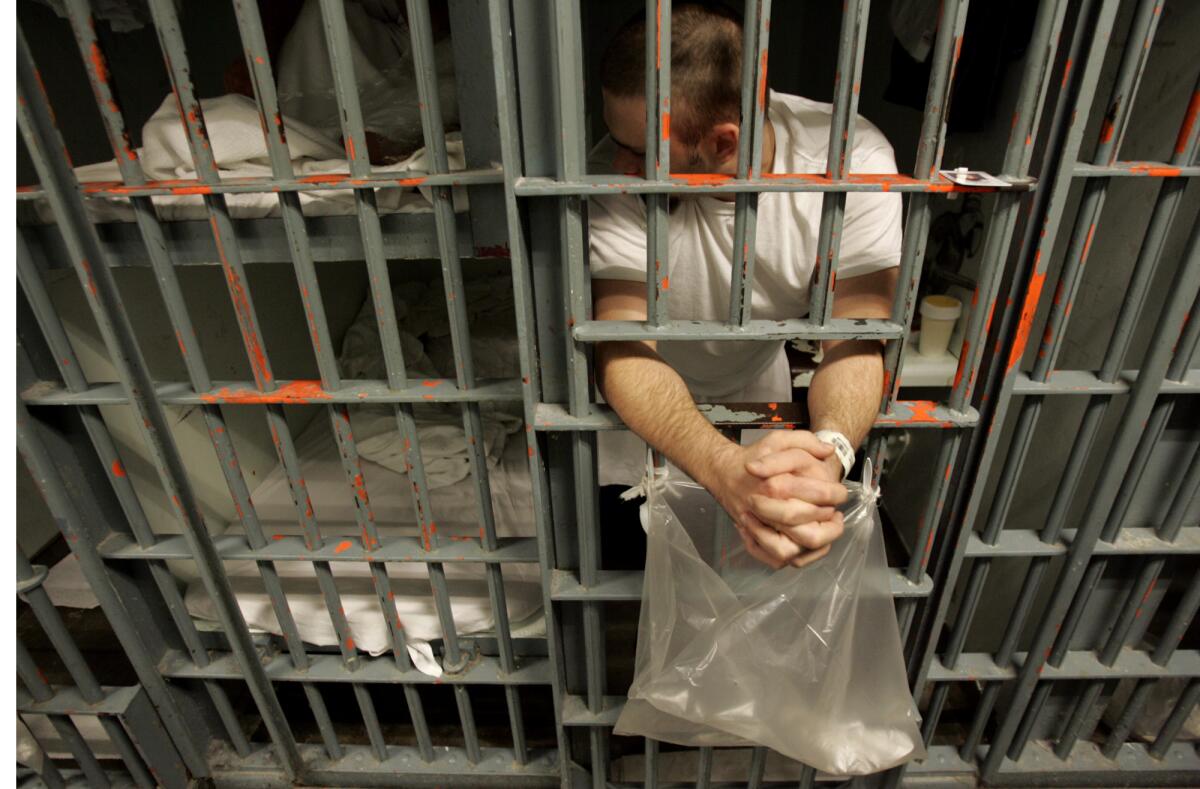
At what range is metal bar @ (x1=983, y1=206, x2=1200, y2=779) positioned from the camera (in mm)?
1009

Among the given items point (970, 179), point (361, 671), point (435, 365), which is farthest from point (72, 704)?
point (970, 179)

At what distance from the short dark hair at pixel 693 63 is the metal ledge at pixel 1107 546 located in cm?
92

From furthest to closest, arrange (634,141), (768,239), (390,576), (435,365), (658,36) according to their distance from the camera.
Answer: (435,365) → (390,576) → (768,239) → (634,141) → (658,36)

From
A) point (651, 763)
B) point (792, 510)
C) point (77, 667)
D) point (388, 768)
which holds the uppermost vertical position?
point (792, 510)

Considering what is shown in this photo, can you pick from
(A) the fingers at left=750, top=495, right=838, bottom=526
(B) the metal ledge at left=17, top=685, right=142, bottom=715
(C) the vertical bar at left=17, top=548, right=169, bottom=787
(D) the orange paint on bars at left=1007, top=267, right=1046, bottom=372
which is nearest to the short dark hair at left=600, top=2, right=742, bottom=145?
(D) the orange paint on bars at left=1007, top=267, right=1046, bottom=372

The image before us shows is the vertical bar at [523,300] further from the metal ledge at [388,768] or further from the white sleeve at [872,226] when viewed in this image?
the white sleeve at [872,226]

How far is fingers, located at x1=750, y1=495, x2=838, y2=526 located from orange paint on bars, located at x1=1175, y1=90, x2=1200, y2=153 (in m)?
0.73

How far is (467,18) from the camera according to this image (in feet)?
3.05

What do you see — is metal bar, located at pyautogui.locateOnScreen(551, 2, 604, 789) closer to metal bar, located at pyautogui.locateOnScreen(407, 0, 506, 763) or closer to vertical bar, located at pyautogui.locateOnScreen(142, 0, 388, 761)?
metal bar, located at pyautogui.locateOnScreen(407, 0, 506, 763)

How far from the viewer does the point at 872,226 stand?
1.16m

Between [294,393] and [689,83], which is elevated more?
[689,83]

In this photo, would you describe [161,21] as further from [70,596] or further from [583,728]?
[583,728]

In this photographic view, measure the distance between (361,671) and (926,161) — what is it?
1.49m

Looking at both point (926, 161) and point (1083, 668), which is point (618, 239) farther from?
point (1083, 668)
